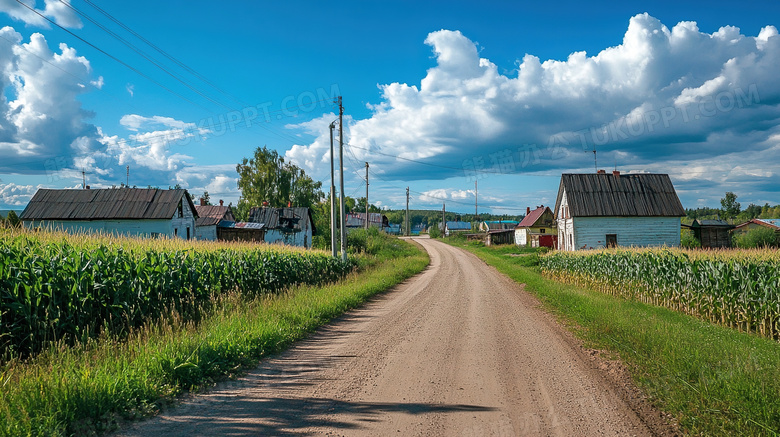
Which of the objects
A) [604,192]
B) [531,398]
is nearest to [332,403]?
[531,398]

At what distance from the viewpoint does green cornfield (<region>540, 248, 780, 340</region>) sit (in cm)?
1049

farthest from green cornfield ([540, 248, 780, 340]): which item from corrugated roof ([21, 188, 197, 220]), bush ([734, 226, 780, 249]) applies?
corrugated roof ([21, 188, 197, 220])

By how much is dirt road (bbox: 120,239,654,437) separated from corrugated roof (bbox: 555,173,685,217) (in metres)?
31.1

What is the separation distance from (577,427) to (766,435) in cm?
168

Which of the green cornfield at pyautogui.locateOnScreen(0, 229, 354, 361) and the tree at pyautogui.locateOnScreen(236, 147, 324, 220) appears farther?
the tree at pyautogui.locateOnScreen(236, 147, 324, 220)

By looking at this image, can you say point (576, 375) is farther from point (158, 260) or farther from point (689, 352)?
point (158, 260)

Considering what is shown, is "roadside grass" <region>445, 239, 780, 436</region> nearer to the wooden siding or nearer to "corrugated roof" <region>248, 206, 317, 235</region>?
the wooden siding

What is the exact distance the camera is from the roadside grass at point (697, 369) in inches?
179

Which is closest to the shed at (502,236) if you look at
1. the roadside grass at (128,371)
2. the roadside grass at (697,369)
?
the roadside grass at (697,369)

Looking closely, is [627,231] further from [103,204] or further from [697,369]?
[103,204]

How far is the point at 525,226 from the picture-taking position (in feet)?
199

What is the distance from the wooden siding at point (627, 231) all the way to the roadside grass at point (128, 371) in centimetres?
3288

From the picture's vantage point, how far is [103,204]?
1362 inches

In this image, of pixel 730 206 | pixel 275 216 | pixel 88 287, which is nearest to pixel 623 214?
pixel 275 216
